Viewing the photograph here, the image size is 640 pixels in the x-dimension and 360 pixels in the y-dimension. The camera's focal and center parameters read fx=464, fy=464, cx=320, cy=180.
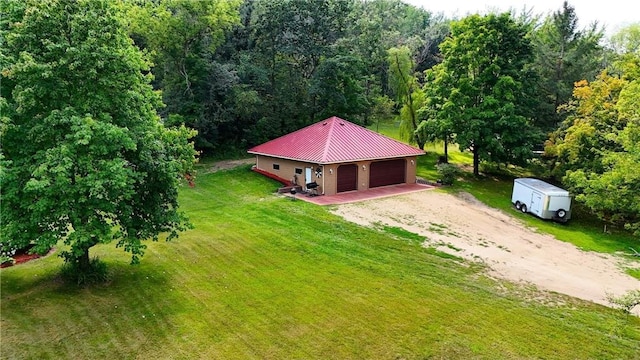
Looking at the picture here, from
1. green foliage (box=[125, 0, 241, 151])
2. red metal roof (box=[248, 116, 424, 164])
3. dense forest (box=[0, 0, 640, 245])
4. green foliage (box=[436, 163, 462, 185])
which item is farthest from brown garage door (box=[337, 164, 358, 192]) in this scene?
green foliage (box=[125, 0, 241, 151])

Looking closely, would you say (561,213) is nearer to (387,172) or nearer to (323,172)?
(387,172)

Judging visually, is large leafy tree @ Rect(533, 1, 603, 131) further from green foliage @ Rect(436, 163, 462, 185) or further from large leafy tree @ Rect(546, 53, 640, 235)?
green foliage @ Rect(436, 163, 462, 185)

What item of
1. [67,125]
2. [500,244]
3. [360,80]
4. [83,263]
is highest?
[360,80]

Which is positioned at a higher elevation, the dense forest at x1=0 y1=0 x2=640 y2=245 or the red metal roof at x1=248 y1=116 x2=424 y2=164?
the dense forest at x1=0 y1=0 x2=640 y2=245

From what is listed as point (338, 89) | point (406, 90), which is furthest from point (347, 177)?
point (406, 90)

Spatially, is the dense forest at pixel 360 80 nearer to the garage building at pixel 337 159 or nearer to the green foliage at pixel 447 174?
the green foliage at pixel 447 174

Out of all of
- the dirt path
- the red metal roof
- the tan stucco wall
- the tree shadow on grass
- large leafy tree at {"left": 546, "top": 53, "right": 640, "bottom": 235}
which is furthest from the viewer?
the red metal roof
